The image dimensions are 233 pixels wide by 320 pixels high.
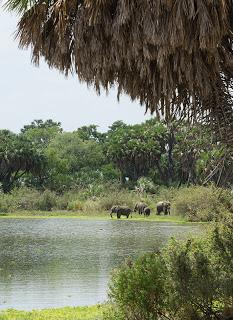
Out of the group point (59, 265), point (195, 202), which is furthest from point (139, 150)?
point (59, 265)

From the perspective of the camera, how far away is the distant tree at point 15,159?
76.8 metres

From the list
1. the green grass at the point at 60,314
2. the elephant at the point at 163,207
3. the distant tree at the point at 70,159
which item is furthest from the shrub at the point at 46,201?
the green grass at the point at 60,314

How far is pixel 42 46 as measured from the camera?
10.2m

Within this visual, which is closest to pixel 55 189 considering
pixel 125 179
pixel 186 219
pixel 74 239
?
pixel 125 179

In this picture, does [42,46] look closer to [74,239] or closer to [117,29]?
[117,29]

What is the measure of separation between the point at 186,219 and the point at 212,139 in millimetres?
39992

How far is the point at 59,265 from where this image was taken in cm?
1967

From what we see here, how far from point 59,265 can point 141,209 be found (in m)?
42.4

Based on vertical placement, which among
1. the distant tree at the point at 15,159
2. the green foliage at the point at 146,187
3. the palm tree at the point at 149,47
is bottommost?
the palm tree at the point at 149,47

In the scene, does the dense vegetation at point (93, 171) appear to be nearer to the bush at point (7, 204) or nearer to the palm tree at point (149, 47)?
the bush at point (7, 204)

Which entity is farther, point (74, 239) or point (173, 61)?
point (74, 239)

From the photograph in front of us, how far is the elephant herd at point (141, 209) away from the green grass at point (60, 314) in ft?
147

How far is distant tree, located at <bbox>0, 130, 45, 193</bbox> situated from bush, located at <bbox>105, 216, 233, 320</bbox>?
68.3 m

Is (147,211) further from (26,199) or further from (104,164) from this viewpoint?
(104,164)
